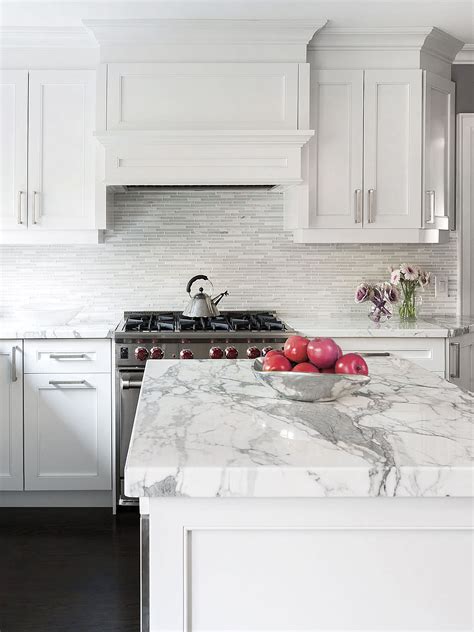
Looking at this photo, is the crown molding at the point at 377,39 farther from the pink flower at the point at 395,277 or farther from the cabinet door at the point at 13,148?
the cabinet door at the point at 13,148

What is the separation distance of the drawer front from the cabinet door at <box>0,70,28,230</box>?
1879 millimetres

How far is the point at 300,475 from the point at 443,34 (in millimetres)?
3245

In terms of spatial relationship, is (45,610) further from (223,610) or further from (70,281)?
(70,281)

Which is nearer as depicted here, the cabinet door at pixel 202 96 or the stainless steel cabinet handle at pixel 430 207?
the cabinet door at pixel 202 96

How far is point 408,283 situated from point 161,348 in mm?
1497

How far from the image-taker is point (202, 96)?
361 centimetres

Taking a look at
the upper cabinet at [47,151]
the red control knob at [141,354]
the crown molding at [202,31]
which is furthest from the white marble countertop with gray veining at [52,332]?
the crown molding at [202,31]

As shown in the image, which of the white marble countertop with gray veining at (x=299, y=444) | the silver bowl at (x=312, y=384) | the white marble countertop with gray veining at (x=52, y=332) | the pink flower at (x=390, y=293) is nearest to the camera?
the white marble countertop with gray veining at (x=299, y=444)

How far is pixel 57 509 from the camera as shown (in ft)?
11.7

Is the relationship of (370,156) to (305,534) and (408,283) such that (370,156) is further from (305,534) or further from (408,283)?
(305,534)

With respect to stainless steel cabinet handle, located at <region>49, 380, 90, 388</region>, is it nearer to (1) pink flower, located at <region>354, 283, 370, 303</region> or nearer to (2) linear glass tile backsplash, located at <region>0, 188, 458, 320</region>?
(2) linear glass tile backsplash, located at <region>0, 188, 458, 320</region>

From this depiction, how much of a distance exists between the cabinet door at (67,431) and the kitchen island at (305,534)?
2.18m

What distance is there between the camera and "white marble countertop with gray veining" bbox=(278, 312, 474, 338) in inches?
138

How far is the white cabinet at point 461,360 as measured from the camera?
3574 mm
